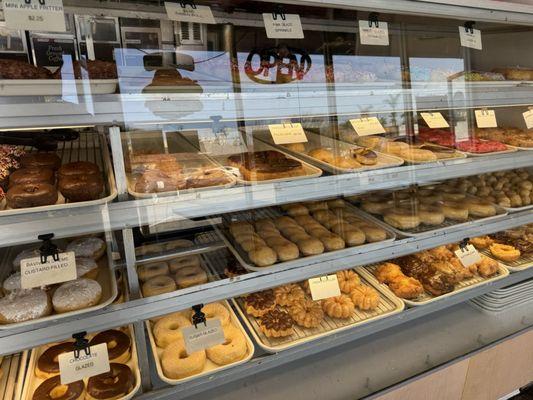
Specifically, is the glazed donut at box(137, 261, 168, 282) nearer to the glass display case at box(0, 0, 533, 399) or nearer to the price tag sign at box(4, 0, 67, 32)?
the glass display case at box(0, 0, 533, 399)

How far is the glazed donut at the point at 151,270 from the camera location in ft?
5.34

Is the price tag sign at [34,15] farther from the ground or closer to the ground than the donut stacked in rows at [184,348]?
farther from the ground

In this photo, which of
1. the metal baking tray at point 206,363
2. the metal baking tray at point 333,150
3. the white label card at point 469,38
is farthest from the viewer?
the white label card at point 469,38

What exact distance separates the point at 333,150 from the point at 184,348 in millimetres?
1062

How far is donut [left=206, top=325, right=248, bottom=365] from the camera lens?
150 cm

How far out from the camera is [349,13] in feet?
6.31

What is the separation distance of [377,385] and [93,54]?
1822 millimetres

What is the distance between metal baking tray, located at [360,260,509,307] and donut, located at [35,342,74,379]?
1.40 m

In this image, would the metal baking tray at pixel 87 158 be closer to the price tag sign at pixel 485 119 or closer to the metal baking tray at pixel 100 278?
the metal baking tray at pixel 100 278

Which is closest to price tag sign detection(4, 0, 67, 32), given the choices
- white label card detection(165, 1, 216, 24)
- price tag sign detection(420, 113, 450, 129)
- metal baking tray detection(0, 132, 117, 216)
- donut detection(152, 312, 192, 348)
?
white label card detection(165, 1, 216, 24)

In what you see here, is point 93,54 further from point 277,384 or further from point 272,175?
point 277,384

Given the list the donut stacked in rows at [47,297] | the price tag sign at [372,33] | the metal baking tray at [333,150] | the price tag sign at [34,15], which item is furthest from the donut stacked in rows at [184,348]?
the price tag sign at [372,33]

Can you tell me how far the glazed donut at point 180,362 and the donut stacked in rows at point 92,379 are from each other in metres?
0.12

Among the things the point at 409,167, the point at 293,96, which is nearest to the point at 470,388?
the point at 409,167
